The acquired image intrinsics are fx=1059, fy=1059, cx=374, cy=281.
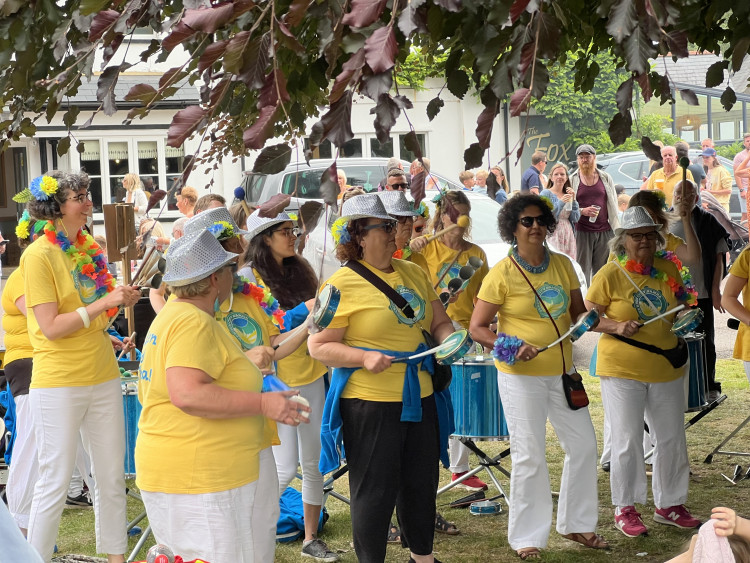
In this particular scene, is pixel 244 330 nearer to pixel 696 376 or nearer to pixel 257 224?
pixel 257 224

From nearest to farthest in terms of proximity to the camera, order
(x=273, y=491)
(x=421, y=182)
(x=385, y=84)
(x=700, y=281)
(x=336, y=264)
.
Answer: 1. (x=385, y=84)
2. (x=421, y=182)
3. (x=273, y=491)
4. (x=700, y=281)
5. (x=336, y=264)

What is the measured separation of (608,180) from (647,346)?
666 centimetres

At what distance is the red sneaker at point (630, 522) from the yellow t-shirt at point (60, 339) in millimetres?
2993

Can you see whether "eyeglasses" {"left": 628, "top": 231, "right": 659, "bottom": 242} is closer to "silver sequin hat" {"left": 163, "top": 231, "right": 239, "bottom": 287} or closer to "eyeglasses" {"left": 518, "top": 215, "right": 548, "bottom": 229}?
"eyeglasses" {"left": 518, "top": 215, "right": 548, "bottom": 229}

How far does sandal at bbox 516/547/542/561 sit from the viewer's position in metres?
5.60

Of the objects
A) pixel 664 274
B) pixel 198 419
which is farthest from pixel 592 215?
pixel 198 419

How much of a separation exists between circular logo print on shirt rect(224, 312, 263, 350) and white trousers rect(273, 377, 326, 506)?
0.93 metres

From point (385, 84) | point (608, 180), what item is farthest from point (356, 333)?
point (608, 180)

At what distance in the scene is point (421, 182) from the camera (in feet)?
9.52

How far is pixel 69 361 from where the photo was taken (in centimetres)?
495

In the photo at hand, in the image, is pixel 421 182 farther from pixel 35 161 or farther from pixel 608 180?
pixel 35 161

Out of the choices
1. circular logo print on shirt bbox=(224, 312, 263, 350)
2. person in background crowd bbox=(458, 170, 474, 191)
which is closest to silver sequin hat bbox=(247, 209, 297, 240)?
circular logo print on shirt bbox=(224, 312, 263, 350)

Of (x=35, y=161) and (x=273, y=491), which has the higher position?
(x=35, y=161)

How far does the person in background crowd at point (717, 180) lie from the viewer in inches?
612
